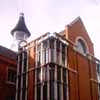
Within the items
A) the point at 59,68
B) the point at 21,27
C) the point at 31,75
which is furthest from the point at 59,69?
the point at 21,27

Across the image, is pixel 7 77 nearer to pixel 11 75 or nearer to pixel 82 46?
pixel 11 75

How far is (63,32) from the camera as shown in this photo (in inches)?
773

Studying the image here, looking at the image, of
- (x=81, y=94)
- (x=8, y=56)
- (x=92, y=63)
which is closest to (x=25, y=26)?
(x=8, y=56)

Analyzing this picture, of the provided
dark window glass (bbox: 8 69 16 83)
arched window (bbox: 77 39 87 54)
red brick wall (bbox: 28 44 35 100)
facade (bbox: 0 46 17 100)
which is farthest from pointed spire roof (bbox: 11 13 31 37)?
red brick wall (bbox: 28 44 35 100)

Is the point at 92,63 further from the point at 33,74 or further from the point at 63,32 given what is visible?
the point at 33,74

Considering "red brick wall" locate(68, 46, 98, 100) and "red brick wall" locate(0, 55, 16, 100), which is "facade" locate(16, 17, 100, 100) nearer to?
"red brick wall" locate(68, 46, 98, 100)

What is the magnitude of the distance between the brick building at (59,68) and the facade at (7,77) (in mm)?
996

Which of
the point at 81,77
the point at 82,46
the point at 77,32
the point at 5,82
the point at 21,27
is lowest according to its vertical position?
the point at 5,82

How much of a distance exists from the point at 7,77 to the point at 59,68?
5650 millimetres

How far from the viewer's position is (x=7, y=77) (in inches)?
788

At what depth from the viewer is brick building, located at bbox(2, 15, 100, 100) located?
16625 mm

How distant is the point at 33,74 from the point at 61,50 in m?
3.09

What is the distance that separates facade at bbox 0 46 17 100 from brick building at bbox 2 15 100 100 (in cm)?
100

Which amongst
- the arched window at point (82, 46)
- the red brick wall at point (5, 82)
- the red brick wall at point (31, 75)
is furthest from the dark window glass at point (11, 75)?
the arched window at point (82, 46)
